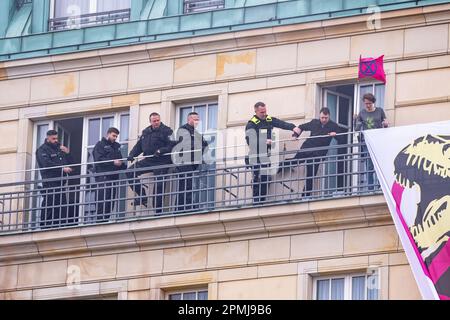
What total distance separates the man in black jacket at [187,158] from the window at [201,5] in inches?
96.6

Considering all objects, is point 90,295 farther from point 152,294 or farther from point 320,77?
point 320,77

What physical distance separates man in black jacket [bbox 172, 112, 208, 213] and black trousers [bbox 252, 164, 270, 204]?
104 cm

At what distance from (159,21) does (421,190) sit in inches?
263

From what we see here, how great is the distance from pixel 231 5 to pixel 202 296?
5233 millimetres

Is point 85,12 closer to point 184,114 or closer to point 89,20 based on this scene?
point 89,20

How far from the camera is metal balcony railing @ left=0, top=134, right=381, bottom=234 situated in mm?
56719

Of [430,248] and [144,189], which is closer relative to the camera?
[430,248]

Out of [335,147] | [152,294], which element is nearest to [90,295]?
[152,294]

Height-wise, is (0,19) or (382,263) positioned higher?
(0,19)

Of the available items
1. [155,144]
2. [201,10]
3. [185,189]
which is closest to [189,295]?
[185,189]

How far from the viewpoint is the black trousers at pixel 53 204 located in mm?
58469

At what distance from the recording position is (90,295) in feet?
189

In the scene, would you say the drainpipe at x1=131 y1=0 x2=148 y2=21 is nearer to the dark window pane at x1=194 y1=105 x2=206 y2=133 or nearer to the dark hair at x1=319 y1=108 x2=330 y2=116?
the dark window pane at x1=194 y1=105 x2=206 y2=133

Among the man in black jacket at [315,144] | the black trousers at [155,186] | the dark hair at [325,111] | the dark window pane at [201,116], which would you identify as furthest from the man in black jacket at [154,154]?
the dark hair at [325,111]
